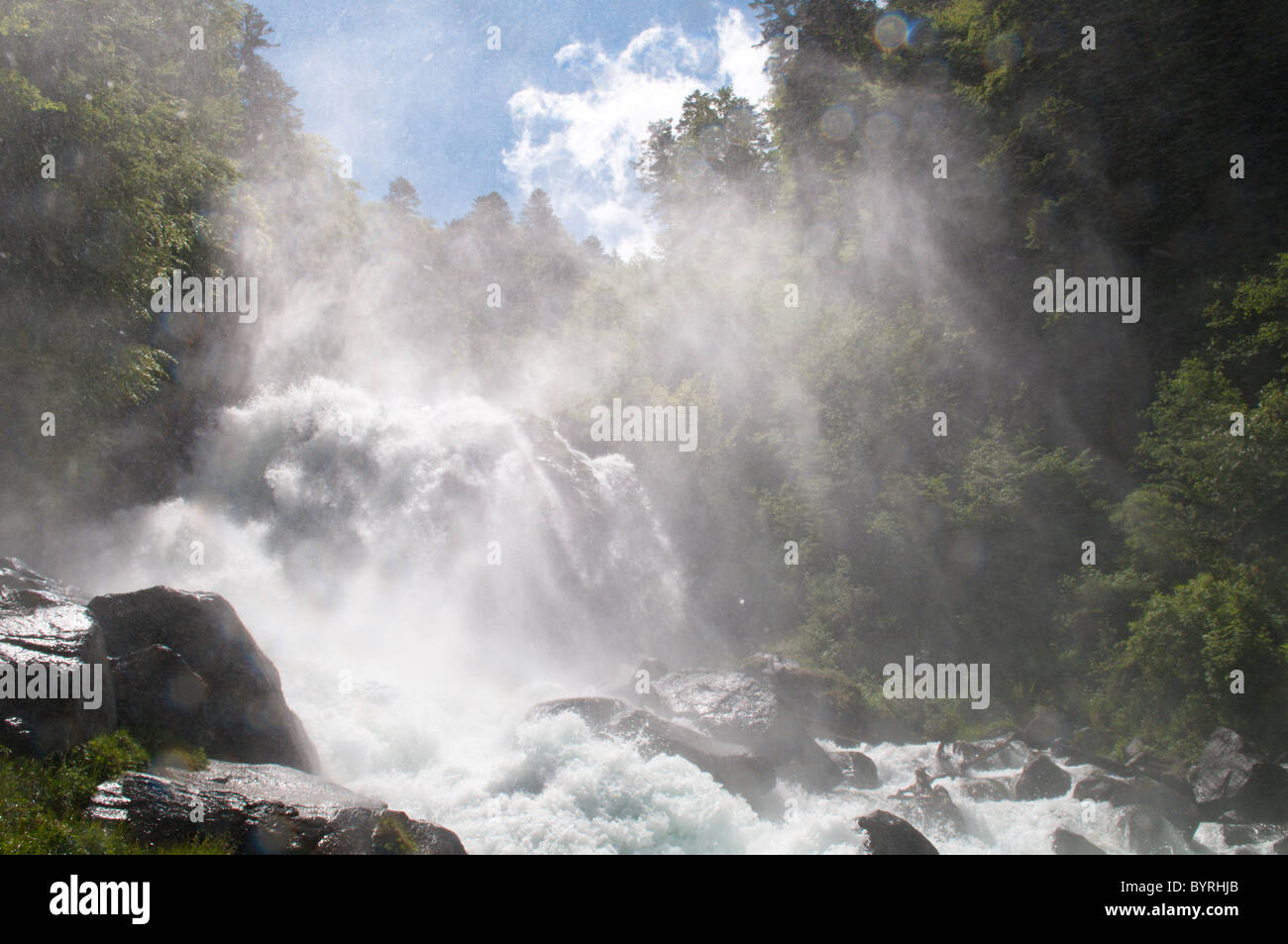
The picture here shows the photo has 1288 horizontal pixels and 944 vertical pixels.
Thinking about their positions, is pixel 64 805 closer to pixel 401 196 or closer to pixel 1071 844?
pixel 1071 844

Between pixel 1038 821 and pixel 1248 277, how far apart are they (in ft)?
49.9

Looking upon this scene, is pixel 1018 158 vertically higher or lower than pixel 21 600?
higher

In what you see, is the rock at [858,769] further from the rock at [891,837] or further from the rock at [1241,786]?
the rock at [1241,786]

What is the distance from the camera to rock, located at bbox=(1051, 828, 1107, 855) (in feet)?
36.6

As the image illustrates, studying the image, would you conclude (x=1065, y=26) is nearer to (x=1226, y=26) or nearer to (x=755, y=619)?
(x=1226, y=26)

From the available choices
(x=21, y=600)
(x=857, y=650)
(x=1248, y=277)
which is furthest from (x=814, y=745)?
(x=1248, y=277)

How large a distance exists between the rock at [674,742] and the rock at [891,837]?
8.28ft

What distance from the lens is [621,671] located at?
21.0 metres

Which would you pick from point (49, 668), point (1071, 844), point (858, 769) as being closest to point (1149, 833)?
point (1071, 844)

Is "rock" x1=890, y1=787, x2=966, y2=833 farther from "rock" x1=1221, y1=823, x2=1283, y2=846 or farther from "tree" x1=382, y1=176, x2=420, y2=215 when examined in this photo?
"tree" x1=382, y1=176, x2=420, y2=215

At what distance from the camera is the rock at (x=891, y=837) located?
10016mm

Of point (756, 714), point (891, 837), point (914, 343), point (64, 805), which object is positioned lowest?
point (891, 837)

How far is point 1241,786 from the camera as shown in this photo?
12219mm

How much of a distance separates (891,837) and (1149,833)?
5.53 meters
